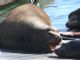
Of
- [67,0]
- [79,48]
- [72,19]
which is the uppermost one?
[79,48]

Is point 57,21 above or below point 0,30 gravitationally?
below

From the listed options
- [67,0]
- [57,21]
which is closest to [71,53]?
[57,21]

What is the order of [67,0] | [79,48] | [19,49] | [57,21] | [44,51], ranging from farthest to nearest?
[67,0] < [57,21] < [19,49] < [44,51] < [79,48]

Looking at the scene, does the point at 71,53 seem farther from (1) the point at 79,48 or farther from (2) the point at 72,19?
(2) the point at 72,19

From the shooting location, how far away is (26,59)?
12.3ft

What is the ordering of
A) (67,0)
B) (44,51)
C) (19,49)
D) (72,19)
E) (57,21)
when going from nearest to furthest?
(44,51) < (19,49) < (72,19) < (57,21) < (67,0)

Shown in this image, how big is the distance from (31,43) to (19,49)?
22 cm

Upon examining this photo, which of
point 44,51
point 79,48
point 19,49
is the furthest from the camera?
point 19,49

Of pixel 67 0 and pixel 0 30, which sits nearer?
pixel 0 30

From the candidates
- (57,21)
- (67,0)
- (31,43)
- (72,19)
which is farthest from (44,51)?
(67,0)

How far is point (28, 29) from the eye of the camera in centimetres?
439

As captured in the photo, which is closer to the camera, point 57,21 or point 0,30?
point 0,30

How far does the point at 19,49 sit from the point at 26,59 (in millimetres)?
748

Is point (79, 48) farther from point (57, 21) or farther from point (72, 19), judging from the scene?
point (57, 21)
